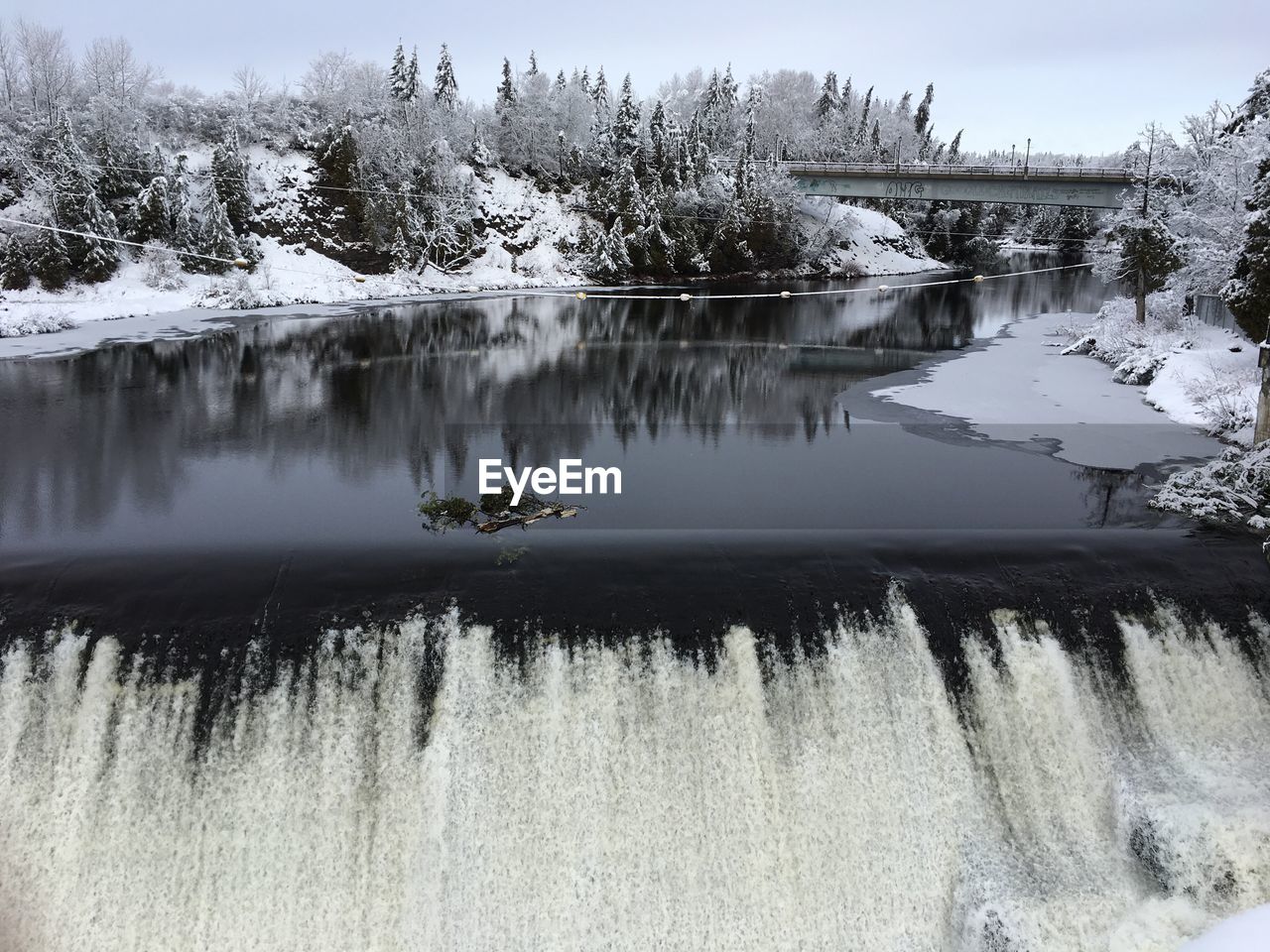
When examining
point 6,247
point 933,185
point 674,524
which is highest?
point 933,185

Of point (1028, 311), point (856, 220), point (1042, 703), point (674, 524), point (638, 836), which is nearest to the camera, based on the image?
point (638, 836)

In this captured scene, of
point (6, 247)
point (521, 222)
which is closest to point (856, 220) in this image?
point (521, 222)

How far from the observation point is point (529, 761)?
9453 mm

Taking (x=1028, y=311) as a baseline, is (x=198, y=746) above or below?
below

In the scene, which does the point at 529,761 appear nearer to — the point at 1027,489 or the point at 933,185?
the point at 1027,489

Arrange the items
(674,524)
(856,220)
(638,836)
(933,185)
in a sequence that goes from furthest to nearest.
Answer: (856,220) → (933,185) → (674,524) → (638,836)

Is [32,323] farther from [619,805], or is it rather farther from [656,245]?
[656,245]

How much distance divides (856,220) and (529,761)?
7775 cm

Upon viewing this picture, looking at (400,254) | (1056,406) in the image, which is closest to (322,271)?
(400,254)

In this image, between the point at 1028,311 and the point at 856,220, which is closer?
the point at 1028,311

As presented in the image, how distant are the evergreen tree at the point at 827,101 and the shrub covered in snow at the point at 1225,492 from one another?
11428cm

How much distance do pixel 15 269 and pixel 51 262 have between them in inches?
52.4

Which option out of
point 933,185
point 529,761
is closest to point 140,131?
point 933,185

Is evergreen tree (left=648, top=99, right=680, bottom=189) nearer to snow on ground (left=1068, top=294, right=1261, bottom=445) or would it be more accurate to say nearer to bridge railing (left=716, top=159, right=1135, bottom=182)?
bridge railing (left=716, top=159, right=1135, bottom=182)
